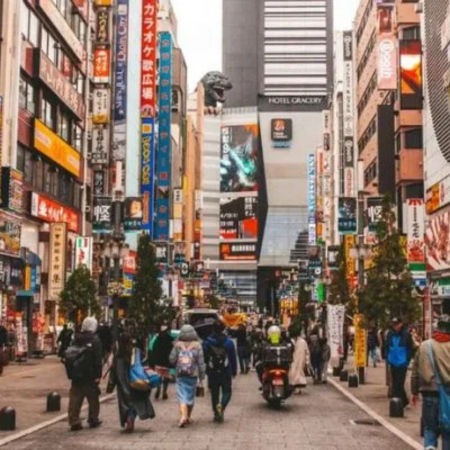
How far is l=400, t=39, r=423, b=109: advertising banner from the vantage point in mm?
49875

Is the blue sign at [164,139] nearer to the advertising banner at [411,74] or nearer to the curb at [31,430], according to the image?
the advertising banner at [411,74]

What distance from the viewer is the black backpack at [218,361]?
16.7m

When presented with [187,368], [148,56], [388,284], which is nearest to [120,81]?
[148,56]

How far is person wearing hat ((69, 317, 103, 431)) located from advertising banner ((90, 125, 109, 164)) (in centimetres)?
4353

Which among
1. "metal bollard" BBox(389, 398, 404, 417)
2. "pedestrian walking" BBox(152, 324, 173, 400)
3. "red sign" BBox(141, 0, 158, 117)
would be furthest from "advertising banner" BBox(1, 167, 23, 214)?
"red sign" BBox(141, 0, 158, 117)

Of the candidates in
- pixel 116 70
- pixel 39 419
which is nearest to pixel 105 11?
pixel 116 70

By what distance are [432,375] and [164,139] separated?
74.9 m

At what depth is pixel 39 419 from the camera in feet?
56.6

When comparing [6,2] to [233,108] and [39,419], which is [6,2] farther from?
[233,108]

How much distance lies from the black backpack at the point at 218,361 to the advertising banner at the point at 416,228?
103ft

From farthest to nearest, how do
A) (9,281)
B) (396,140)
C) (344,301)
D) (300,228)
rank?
(300,228) < (396,140) < (344,301) < (9,281)

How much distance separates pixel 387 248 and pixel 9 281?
60.4 ft

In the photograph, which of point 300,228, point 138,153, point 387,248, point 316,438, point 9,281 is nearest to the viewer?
point 316,438

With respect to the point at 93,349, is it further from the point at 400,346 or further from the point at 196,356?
the point at 400,346
